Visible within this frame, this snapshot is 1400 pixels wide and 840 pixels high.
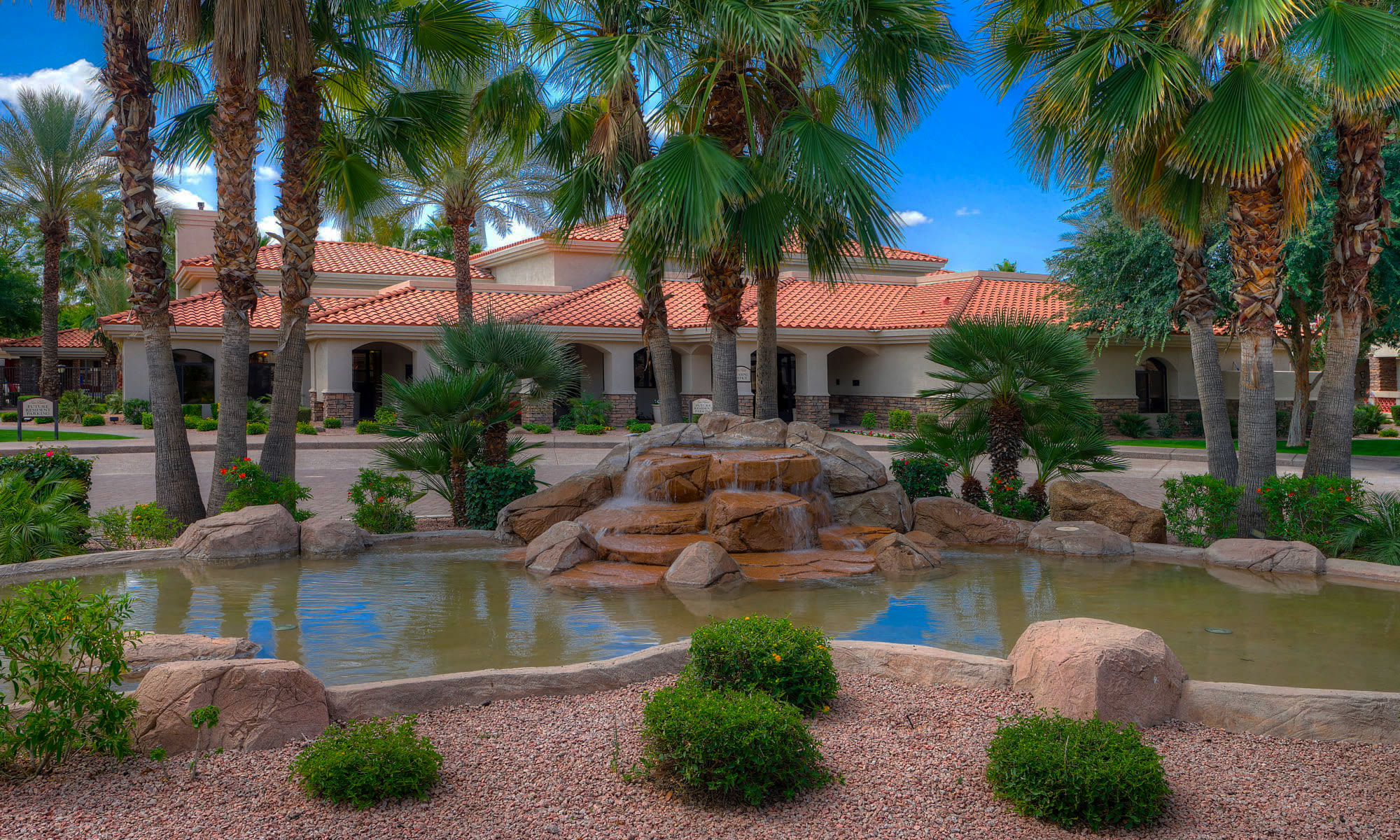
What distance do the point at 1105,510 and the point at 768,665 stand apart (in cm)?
736

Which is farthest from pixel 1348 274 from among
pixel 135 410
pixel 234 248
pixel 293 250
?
pixel 135 410

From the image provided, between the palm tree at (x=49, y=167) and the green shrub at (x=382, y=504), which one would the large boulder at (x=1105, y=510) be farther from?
the palm tree at (x=49, y=167)

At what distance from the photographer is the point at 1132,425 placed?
28.0m

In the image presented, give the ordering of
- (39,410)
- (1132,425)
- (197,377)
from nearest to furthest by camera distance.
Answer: (39,410) → (1132,425) → (197,377)

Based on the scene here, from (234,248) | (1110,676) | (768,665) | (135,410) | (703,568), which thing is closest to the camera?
(1110,676)

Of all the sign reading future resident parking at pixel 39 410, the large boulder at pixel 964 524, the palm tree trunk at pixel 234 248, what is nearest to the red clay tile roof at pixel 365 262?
the sign reading future resident parking at pixel 39 410

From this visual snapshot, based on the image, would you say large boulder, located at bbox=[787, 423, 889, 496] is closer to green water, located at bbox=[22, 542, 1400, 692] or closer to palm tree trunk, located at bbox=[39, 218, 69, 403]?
green water, located at bbox=[22, 542, 1400, 692]

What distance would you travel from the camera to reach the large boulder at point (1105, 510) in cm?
1058

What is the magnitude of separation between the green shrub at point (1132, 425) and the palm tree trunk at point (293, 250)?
2427 cm

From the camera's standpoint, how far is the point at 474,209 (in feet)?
81.8

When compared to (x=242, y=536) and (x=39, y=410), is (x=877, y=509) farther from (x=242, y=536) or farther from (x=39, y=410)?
(x=39, y=410)

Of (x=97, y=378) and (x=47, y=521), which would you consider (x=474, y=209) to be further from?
(x=97, y=378)

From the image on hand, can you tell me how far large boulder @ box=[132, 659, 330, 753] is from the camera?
4402 millimetres

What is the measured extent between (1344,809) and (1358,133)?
335 inches
